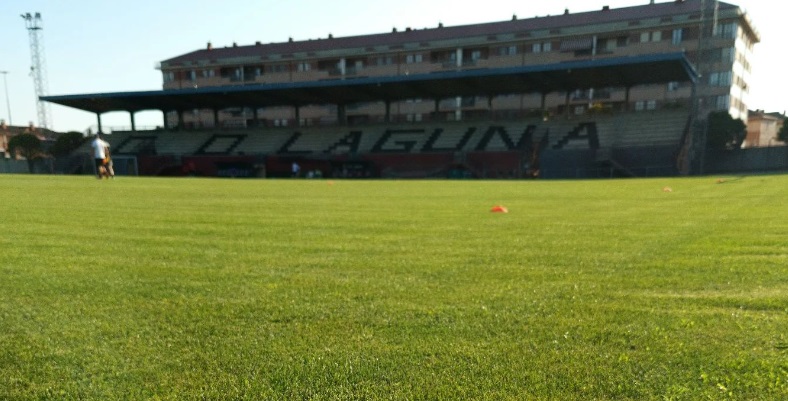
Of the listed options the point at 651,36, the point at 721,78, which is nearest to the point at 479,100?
the point at 651,36

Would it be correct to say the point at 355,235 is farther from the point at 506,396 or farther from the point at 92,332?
the point at 506,396

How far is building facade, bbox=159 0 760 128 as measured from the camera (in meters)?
46.6

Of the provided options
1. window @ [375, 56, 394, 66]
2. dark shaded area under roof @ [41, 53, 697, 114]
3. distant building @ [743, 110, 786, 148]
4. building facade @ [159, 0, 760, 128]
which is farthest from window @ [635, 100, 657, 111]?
window @ [375, 56, 394, 66]

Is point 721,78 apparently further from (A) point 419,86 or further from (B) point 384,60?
(B) point 384,60

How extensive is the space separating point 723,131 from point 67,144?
63308mm

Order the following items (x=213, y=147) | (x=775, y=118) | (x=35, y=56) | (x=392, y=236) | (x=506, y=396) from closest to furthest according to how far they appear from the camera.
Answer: (x=506, y=396)
(x=392, y=236)
(x=213, y=147)
(x=35, y=56)
(x=775, y=118)

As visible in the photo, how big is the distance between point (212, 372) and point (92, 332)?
933 millimetres

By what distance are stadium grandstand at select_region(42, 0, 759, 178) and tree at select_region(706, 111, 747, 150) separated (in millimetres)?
1170

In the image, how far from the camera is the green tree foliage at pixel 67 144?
50.3m

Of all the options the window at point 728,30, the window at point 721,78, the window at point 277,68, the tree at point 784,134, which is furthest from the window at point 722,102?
the window at point 277,68

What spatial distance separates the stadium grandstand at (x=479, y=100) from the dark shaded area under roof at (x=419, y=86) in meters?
0.16

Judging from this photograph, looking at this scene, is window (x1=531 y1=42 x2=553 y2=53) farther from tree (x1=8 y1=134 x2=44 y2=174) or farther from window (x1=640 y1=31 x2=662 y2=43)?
tree (x1=8 y1=134 x2=44 y2=174)

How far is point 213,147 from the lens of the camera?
157 feet

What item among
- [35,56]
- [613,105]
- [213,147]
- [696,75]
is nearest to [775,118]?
[613,105]
